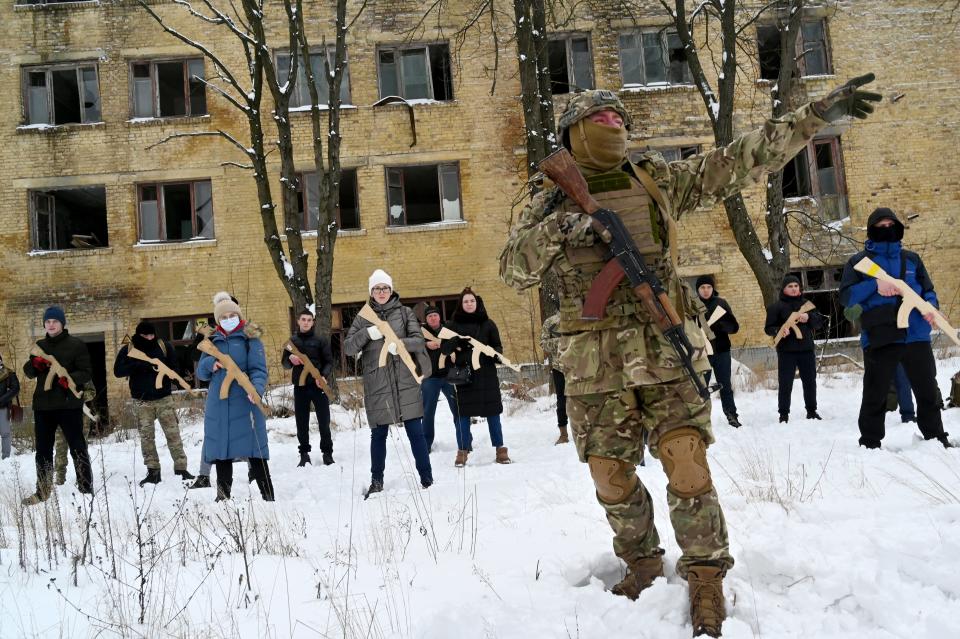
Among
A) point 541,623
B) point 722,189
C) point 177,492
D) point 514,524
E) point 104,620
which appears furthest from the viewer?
point 177,492

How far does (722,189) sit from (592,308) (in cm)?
88

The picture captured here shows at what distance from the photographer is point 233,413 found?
6.34 m

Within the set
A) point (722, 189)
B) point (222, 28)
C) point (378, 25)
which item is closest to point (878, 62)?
point (378, 25)

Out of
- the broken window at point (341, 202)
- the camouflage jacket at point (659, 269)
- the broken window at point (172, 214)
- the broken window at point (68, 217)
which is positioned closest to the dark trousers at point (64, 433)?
the camouflage jacket at point (659, 269)

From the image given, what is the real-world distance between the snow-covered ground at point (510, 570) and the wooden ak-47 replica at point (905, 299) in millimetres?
1030

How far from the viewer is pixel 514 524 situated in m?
4.17

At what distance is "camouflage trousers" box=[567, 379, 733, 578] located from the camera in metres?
2.88

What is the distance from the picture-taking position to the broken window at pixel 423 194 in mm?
16719

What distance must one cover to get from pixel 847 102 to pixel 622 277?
114cm

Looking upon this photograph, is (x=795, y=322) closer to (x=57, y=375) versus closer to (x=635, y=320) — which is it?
(x=635, y=320)

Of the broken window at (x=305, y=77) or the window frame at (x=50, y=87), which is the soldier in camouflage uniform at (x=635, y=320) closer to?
the broken window at (x=305, y=77)

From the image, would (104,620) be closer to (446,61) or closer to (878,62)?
(446,61)

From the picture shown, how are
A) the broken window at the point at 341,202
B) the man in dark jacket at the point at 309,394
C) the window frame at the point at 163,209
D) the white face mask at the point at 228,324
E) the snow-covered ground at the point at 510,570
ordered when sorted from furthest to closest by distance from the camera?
the broken window at the point at 341,202, the window frame at the point at 163,209, the man in dark jacket at the point at 309,394, the white face mask at the point at 228,324, the snow-covered ground at the point at 510,570

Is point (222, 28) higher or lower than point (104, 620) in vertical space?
higher
